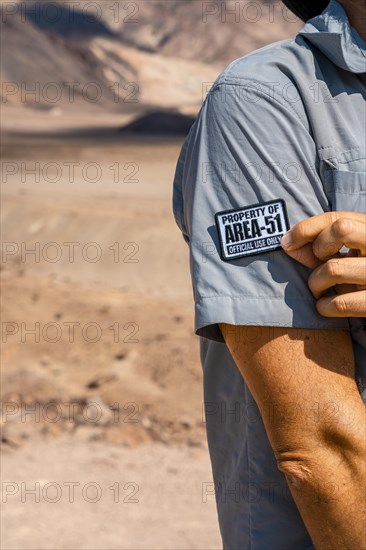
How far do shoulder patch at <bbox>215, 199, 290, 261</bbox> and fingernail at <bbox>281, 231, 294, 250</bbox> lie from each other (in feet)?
0.05

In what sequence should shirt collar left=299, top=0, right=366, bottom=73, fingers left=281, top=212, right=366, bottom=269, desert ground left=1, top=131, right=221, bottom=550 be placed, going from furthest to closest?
desert ground left=1, top=131, right=221, bottom=550
shirt collar left=299, top=0, right=366, bottom=73
fingers left=281, top=212, right=366, bottom=269

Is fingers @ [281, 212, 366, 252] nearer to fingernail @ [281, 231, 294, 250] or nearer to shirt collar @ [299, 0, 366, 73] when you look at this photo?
fingernail @ [281, 231, 294, 250]

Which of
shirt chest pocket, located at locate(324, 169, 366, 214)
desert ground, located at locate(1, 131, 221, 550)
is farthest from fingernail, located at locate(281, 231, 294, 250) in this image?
desert ground, located at locate(1, 131, 221, 550)

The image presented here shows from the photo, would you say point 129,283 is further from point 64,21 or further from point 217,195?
point 64,21

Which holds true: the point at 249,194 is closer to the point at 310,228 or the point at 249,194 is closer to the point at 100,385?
the point at 310,228

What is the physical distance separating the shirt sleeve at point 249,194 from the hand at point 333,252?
30 millimetres

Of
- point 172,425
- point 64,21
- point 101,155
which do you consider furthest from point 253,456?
point 64,21

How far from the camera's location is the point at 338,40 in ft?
4.54

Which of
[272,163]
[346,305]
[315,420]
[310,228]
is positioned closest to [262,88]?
[272,163]

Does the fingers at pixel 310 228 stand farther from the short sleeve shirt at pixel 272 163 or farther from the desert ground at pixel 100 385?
the desert ground at pixel 100 385

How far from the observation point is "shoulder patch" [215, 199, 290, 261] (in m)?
1.29

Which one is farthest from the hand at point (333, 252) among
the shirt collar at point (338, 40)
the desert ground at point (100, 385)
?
the desert ground at point (100, 385)

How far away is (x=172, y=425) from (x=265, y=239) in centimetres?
367

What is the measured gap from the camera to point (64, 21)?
4806 centimetres
